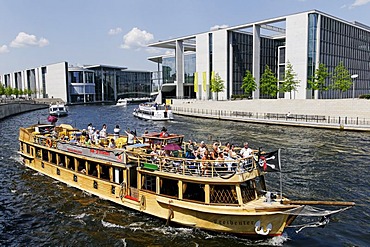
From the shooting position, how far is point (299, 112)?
2591 inches

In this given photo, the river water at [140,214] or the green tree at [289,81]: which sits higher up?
the green tree at [289,81]

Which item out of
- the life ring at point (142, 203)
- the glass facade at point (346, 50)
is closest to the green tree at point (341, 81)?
the glass facade at point (346, 50)

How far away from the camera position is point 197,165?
16.6 metres

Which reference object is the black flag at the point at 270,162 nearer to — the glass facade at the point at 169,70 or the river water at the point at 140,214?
the river water at the point at 140,214

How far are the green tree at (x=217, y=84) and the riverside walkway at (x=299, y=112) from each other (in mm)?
10000

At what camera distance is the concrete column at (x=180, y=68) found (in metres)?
112

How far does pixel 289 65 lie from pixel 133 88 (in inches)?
5141

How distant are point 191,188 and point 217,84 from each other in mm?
80960

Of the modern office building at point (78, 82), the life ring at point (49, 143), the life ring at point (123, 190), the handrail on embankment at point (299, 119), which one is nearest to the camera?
the life ring at point (123, 190)

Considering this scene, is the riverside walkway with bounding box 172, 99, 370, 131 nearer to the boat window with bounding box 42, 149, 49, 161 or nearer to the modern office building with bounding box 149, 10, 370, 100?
the modern office building with bounding box 149, 10, 370, 100

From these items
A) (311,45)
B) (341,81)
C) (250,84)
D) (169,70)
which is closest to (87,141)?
(311,45)

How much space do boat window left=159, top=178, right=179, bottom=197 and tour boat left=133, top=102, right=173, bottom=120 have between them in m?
55.9

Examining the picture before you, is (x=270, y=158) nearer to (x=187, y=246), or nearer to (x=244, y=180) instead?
(x=244, y=180)

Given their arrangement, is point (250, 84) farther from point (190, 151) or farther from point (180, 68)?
point (190, 151)
